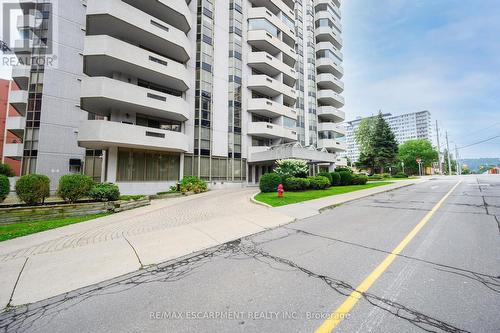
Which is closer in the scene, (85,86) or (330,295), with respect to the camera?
(330,295)

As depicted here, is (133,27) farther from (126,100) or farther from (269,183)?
(269,183)

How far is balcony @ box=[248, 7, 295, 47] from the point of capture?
1061 inches

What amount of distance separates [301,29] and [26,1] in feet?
124

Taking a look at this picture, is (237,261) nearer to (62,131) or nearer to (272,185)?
(272,185)

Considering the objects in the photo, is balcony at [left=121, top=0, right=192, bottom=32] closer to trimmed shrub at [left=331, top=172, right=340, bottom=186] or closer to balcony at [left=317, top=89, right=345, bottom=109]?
trimmed shrub at [left=331, top=172, right=340, bottom=186]

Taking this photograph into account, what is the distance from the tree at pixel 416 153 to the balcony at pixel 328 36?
4879cm

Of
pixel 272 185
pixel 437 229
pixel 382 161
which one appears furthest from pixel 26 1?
pixel 382 161

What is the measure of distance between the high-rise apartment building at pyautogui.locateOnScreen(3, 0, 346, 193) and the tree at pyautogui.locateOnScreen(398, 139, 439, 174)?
64.1 meters

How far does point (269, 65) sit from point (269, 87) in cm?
309

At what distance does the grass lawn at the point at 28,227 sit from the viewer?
22.5ft

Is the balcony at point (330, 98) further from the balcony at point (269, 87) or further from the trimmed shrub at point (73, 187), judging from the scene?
the trimmed shrub at point (73, 187)

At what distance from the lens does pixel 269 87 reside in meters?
26.7

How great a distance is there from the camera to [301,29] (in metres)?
37.0

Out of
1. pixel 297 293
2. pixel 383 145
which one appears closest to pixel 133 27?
pixel 297 293
